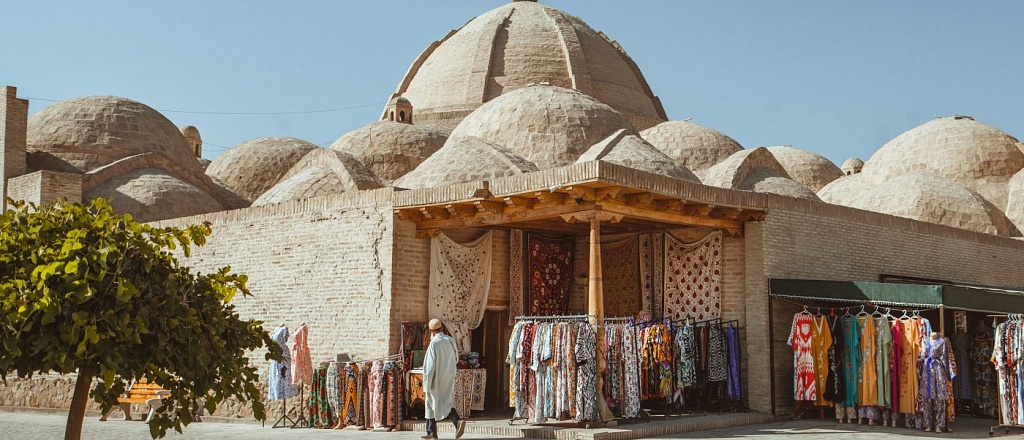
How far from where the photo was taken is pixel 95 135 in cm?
2034

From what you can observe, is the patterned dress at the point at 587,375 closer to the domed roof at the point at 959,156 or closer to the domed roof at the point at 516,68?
the domed roof at the point at 516,68

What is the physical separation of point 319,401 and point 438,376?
234 centimetres

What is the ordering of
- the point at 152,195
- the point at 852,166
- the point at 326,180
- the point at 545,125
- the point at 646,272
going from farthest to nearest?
the point at 852,166 < the point at 152,195 < the point at 326,180 < the point at 545,125 < the point at 646,272

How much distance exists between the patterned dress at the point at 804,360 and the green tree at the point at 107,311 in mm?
7241

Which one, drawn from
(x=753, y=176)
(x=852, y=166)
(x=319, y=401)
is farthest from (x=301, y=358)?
(x=852, y=166)

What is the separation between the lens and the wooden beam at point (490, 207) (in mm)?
11023

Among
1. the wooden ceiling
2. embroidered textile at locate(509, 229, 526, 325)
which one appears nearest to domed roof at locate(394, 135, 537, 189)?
embroidered textile at locate(509, 229, 526, 325)

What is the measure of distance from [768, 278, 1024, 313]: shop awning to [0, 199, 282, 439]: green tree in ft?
24.2

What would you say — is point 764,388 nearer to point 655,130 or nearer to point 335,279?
point 335,279

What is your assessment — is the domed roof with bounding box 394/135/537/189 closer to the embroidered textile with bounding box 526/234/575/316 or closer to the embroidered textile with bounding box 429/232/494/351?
the embroidered textile with bounding box 526/234/575/316

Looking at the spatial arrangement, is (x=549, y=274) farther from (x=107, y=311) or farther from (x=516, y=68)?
(x=516, y=68)

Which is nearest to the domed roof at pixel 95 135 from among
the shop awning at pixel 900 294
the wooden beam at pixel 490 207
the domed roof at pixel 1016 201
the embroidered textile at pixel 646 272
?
the wooden beam at pixel 490 207

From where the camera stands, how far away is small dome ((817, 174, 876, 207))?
20.0 m

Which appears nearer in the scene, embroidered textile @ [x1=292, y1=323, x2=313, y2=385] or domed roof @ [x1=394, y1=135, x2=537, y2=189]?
embroidered textile @ [x1=292, y1=323, x2=313, y2=385]
